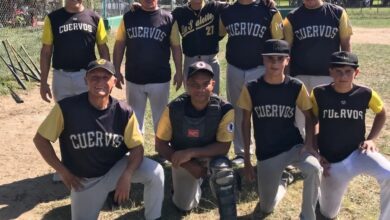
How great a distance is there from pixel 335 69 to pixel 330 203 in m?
1.16

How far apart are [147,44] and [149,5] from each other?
0.42 metres

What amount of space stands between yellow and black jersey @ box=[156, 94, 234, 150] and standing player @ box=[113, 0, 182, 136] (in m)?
1.20

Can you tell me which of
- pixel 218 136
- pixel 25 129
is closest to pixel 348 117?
pixel 218 136

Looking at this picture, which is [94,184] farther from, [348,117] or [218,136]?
[348,117]

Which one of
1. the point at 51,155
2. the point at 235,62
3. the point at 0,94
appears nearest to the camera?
the point at 51,155

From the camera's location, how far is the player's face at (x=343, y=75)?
394 centimetres

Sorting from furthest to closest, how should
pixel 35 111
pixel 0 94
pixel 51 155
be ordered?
pixel 0 94
pixel 35 111
pixel 51 155

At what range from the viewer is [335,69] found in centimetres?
397

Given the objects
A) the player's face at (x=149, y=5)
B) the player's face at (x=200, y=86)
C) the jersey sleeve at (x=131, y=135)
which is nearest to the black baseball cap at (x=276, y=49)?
the player's face at (x=200, y=86)

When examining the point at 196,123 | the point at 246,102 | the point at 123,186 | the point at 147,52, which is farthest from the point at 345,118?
the point at 147,52

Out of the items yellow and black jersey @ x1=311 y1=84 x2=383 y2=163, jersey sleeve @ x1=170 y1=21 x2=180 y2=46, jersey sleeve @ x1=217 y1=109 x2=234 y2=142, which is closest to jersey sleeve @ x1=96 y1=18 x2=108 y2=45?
jersey sleeve @ x1=170 y1=21 x2=180 y2=46

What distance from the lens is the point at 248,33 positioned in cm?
503

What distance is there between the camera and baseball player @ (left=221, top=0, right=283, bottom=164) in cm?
501

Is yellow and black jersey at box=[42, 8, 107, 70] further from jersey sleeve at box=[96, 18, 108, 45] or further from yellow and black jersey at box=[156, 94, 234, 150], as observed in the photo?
yellow and black jersey at box=[156, 94, 234, 150]
